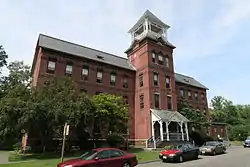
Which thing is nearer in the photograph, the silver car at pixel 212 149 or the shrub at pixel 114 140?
the silver car at pixel 212 149

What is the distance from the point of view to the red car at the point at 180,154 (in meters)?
18.3

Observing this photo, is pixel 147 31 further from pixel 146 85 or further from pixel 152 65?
pixel 146 85

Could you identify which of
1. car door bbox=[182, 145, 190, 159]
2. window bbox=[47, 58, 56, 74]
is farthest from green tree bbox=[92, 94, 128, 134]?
car door bbox=[182, 145, 190, 159]

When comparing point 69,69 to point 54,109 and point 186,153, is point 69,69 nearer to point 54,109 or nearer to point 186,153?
point 54,109

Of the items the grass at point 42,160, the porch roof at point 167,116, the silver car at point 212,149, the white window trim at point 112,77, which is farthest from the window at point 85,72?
the silver car at point 212,149

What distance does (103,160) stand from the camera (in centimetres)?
1274

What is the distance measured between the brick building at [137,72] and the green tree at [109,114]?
22.7 ft

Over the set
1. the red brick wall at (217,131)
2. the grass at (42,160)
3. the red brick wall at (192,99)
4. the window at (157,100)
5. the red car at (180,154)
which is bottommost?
the grass at (42,160)

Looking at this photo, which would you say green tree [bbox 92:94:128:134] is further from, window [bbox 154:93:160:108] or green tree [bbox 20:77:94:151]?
window [bbox 154:93:160:108]

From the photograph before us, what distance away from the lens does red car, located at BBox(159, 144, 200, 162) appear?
60.0 ft

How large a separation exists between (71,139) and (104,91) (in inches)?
394

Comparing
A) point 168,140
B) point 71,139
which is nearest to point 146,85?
point 168,140

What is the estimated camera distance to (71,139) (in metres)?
25.8

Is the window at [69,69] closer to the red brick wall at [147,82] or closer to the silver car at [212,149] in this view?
the red brick wall at [147,82]
